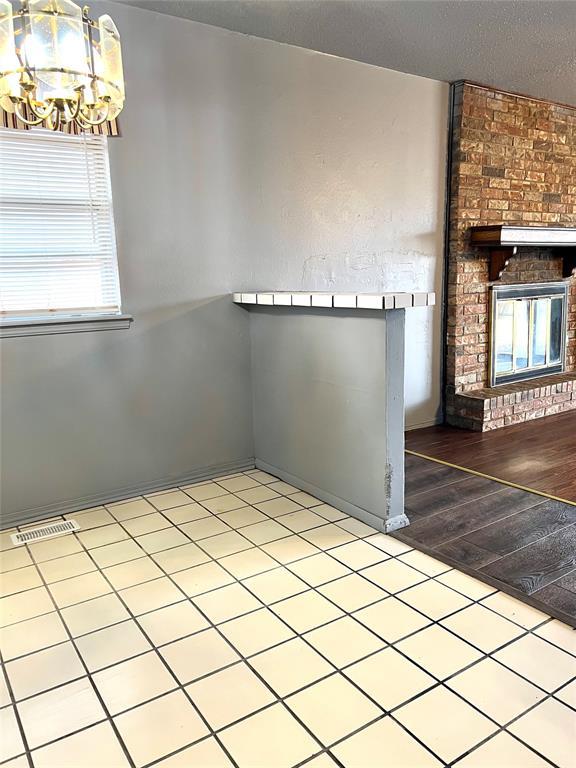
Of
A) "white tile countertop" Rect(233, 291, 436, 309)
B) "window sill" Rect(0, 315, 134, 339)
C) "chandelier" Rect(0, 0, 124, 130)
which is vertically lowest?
"window sill" Rect(0, 315, 134, 339)

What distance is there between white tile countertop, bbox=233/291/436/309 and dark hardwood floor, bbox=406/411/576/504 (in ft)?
4.03

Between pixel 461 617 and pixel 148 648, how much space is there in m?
1.05

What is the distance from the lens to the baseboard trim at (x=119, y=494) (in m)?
2.88

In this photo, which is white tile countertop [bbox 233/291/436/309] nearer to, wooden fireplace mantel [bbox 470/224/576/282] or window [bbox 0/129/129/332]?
window [bbox 0/129/129/332]

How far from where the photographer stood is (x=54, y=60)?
1.46 m

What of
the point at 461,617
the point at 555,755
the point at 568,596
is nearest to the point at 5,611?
the point at 461,617

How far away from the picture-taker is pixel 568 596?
2.10m

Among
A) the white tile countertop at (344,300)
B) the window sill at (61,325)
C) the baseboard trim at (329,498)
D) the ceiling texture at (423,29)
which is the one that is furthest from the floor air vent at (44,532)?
the ceiling texture at (423,29)

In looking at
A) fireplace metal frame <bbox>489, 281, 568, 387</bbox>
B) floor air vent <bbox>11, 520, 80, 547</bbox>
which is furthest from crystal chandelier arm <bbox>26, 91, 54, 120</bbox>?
fireplace metal frame <bbox>489, 281, 568, 387</bbox>

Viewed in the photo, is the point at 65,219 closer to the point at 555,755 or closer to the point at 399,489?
the point at 399,489

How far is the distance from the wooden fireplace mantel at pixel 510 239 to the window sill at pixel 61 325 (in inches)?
102

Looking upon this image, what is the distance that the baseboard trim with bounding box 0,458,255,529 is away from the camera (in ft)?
9.43

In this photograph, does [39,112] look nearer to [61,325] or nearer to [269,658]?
[61,325]

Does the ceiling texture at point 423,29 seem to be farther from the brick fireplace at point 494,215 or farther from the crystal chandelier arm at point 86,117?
the crystal chandelier arm at point 86,117
